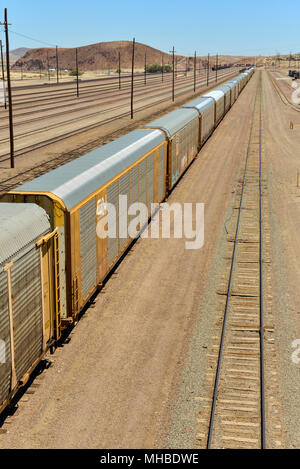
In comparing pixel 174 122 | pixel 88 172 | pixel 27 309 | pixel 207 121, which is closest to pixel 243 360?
pixel 27 309

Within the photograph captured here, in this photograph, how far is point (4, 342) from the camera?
9.87 m

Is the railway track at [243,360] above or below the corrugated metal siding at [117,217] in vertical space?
below

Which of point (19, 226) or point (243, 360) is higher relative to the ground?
point (19, 226)

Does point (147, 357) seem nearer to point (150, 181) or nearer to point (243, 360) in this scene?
point (243, 360)

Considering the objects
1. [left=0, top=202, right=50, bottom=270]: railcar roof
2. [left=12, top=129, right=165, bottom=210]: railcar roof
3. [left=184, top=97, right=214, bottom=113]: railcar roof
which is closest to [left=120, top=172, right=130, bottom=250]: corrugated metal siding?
[left=12, top=129, right=165, bottom=210]: railcar roof

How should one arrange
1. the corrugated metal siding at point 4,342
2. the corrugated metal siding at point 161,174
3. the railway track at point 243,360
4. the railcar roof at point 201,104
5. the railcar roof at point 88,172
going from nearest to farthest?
1. the corrugated metal siding at point 4,342
2. the railway track at point 243,360
3. the railcar roof at point 88,172
4. the corrugated metal siding at point 161,174
5. the railcar roof at point 201,104

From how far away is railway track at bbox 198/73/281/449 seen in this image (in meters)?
10.9

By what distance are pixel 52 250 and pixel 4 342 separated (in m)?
2.92

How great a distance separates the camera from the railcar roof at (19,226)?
9844 mm

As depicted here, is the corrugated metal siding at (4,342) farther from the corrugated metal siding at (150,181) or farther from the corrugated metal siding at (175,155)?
the corrugated metal siding at (175,155)

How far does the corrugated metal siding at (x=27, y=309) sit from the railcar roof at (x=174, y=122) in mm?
17477

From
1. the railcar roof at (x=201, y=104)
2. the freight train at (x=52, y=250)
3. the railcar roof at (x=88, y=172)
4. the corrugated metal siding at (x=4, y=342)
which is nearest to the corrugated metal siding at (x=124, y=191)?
the freight train at (x=52, y=250)

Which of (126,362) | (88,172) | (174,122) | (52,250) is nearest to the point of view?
(52,250)
